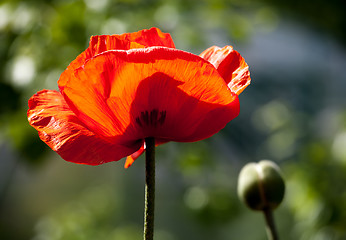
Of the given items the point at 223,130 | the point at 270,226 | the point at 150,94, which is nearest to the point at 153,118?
the point at 150,94

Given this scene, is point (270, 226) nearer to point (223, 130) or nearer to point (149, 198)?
point (149, 198)

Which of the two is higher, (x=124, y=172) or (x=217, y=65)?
(x=124, y=172)

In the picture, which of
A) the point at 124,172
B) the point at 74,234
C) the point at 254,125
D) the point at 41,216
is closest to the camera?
the point at 74,234

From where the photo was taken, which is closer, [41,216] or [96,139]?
[96,139]

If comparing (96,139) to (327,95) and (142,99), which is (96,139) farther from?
(327,95)

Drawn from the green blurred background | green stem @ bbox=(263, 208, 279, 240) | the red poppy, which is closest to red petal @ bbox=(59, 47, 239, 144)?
the red poppy

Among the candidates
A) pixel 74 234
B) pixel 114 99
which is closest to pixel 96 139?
pixel 114 99
